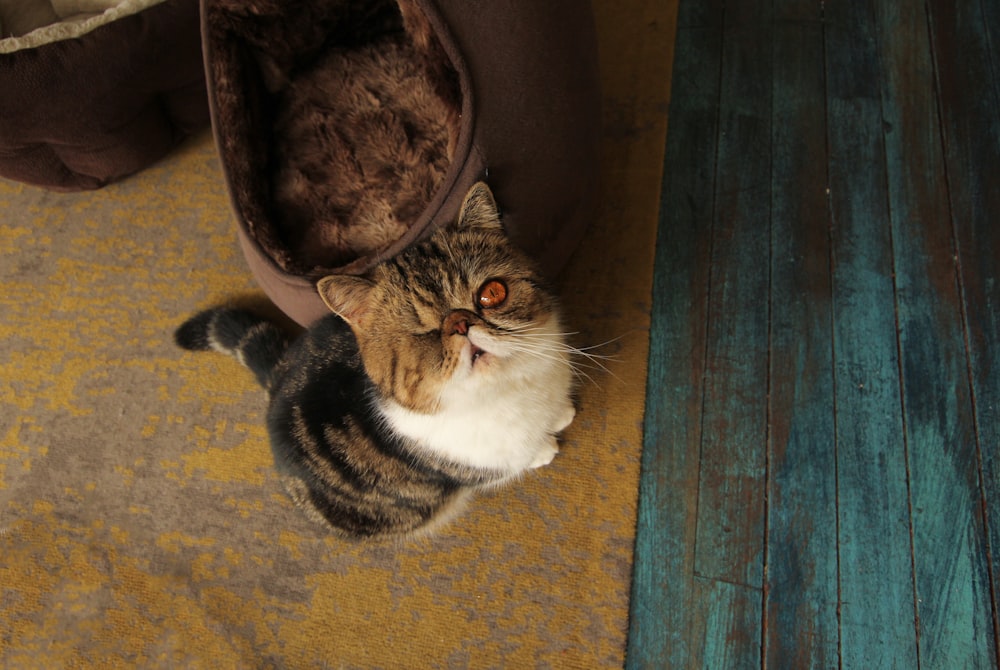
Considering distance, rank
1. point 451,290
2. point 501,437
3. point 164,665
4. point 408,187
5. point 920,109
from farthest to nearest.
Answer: point 920,109 < point 408,187 < point 164,665 < point 501,437 < point 451,290

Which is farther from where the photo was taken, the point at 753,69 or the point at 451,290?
the point at 753,69

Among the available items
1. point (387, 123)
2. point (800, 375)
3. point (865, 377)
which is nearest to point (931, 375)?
→ point (865, 377)

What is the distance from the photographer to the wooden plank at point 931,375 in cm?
125

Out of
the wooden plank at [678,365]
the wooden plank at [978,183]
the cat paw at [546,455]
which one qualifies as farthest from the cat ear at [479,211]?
the wooden plank at [978,183]

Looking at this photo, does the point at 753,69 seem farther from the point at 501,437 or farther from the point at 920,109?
the point at 501,437

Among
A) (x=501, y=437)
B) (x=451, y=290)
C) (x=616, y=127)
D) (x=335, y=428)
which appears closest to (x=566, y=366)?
(x=501, y=437)

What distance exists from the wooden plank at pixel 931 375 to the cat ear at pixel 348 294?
122 cm

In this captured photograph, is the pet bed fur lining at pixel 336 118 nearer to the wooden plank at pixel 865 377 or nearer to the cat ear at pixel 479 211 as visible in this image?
the cat ear at pixel 479 211

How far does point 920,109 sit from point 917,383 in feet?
2.56

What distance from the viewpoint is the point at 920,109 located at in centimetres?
165

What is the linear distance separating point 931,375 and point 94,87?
206 centimetres

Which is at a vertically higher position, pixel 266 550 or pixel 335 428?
pixel 335 428

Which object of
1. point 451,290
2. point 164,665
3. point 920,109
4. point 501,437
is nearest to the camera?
point 451,290

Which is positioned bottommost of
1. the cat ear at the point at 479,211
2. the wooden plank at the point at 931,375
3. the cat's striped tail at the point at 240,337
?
the wooden plank at the point at 931,375
